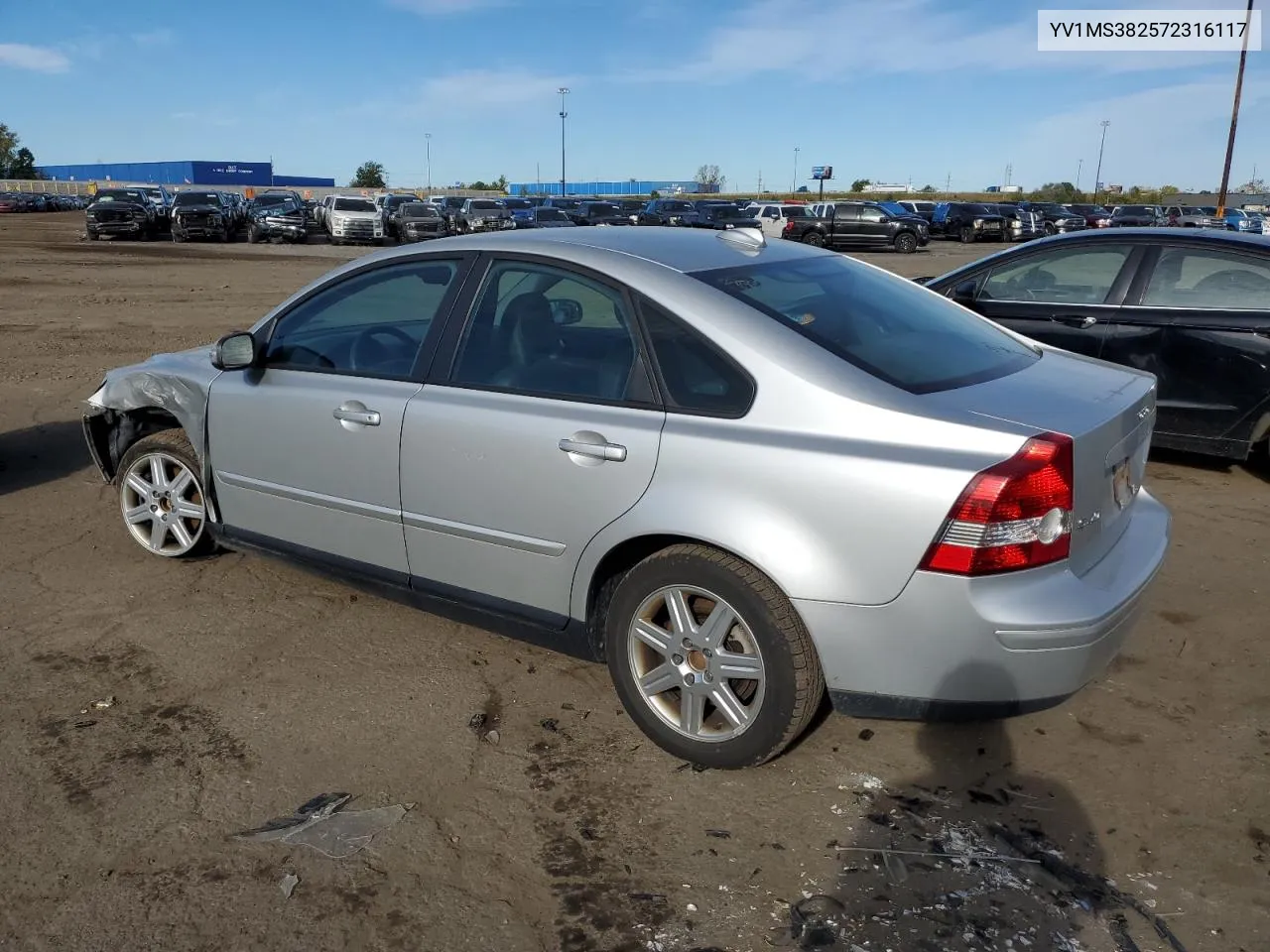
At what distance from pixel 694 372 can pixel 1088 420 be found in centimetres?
114

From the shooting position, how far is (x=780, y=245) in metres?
4.04

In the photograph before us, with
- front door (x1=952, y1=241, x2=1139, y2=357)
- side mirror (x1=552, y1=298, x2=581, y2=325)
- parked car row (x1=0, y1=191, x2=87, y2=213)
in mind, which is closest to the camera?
side mirror (x1=552, y1=298, x2=581, y2=325)

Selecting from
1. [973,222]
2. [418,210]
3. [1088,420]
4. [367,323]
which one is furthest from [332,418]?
[973,222]

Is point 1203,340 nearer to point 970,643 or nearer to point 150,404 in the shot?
point 970,643

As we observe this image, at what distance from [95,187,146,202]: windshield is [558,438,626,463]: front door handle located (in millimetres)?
38462

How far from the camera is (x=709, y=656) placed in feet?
10.2

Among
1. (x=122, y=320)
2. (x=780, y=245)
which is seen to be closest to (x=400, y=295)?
(x=780, y=245)

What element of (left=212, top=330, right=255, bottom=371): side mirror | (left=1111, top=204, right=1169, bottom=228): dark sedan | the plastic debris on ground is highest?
(left=1111, top=204, right=1169, bottom=228): dark sedan

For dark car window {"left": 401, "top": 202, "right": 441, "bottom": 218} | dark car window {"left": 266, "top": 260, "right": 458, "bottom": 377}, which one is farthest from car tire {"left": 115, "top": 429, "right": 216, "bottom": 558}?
dark car window {"left": 401, "top": 202, "right": 441, "bottom": 218}

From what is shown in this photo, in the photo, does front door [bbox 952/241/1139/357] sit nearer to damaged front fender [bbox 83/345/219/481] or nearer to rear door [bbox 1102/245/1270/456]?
rear door [bbox 1102/245/1270/456]

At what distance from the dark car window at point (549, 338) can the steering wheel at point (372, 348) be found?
376 mm

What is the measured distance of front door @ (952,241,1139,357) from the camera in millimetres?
6449

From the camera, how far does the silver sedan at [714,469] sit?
278 cm

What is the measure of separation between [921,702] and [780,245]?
193cm
